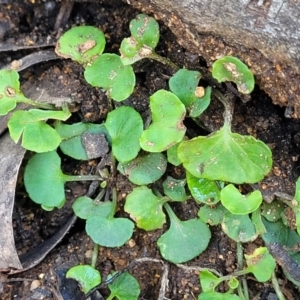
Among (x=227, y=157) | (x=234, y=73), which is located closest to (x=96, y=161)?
(x=227, y=157)

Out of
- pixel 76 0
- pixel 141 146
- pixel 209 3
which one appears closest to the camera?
pixel 209 3

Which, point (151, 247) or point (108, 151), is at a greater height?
point (108, 151)

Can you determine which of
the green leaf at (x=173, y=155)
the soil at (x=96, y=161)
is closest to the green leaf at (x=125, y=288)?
the soil at (x=96, y=161)

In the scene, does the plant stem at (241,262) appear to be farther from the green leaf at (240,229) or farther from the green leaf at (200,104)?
the green leaf at (200,104)

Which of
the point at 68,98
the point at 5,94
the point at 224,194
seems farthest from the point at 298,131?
the point at 5,94

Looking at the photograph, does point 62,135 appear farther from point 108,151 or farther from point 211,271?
point 211,271

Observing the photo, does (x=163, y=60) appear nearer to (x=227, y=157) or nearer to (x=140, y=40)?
(x=140, y=40)
